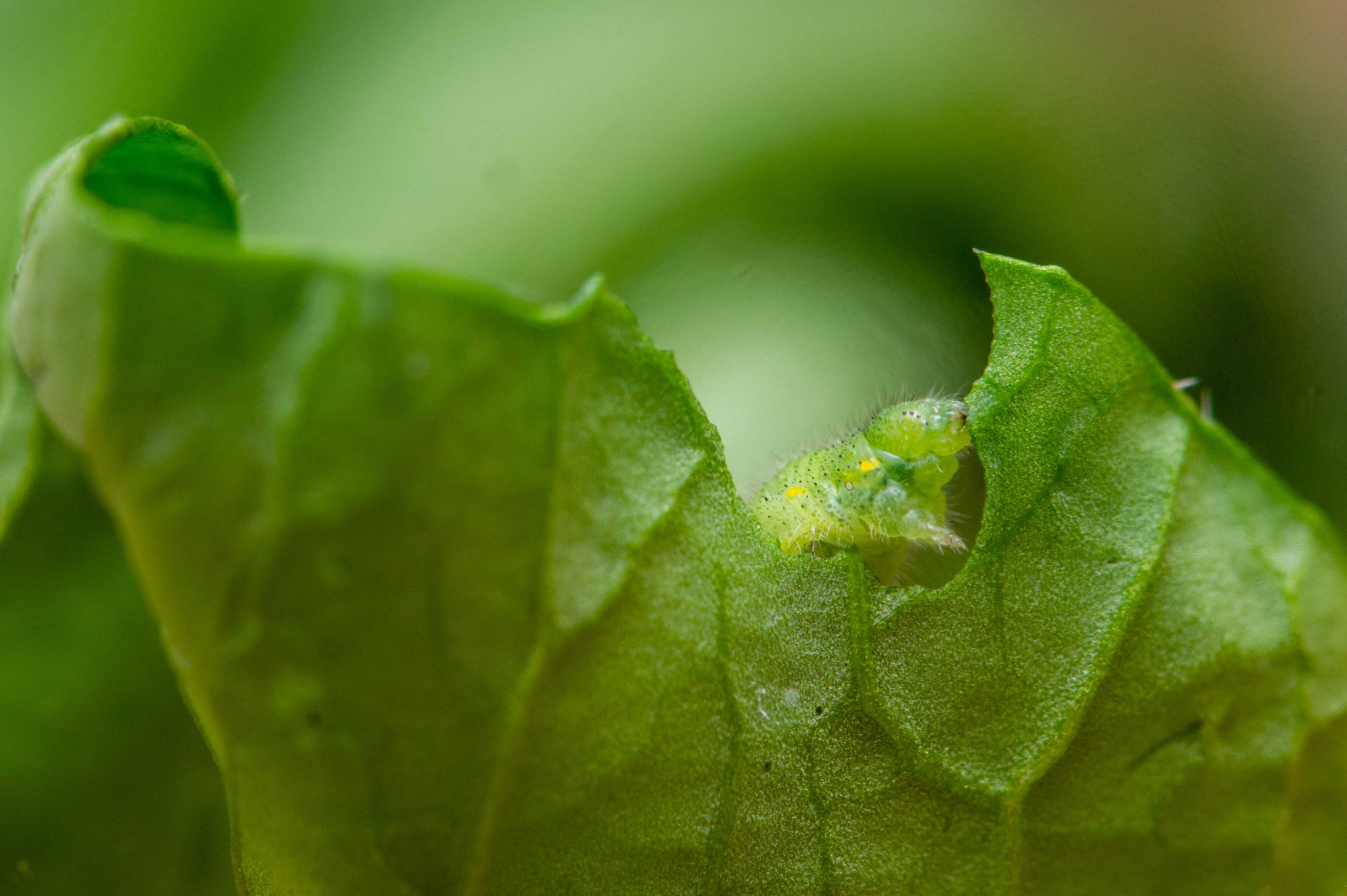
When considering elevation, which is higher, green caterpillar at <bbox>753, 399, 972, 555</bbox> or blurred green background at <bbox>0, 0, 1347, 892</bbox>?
blurred green background at <bbox>0, 0, 1347, 892</bbox>

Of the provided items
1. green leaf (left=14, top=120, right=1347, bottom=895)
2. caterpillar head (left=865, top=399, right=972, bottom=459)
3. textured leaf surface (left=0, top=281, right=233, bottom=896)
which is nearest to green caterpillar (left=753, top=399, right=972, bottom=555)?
caterpillar head (left=865, top=399, right=972, bottom=459)

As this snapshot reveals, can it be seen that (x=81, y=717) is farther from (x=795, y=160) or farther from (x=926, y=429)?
(x=795, y=160)

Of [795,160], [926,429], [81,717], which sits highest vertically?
[795,160]

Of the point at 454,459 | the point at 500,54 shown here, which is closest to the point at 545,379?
the point at 454,459

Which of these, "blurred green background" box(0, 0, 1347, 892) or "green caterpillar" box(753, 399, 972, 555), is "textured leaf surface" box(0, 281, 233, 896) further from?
"green caterpillar" box(753, 399, 972, 555)

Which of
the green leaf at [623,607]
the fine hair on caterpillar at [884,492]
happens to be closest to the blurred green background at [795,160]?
the fine hair on caterpillar at [884,492]

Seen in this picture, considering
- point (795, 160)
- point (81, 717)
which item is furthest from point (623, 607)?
point (795, 160)
